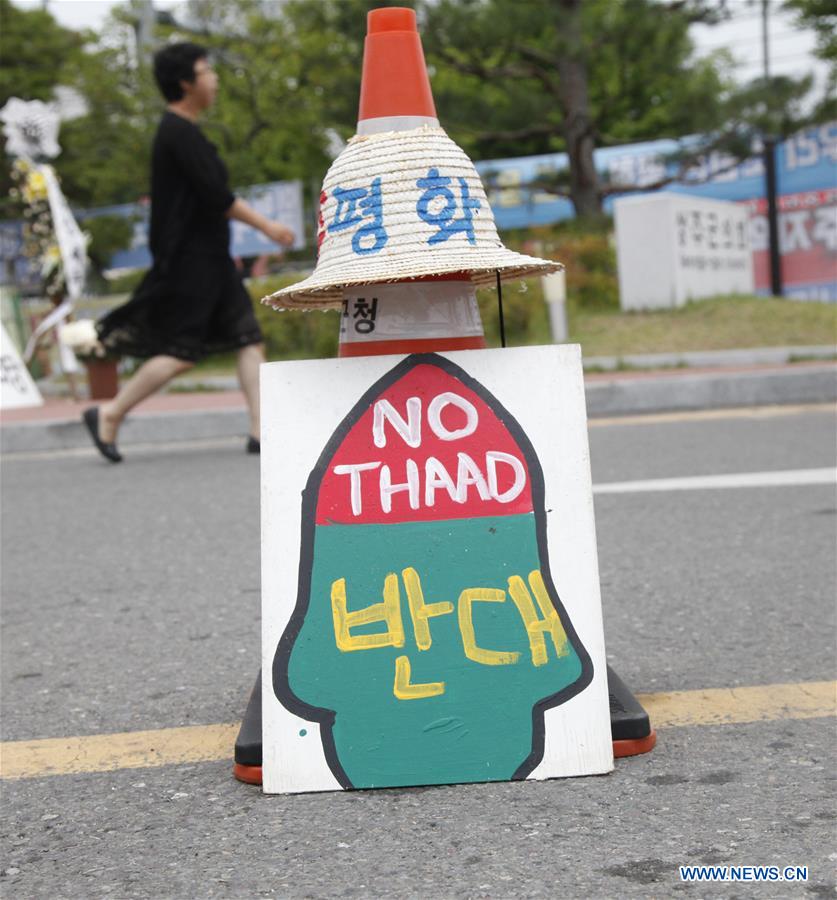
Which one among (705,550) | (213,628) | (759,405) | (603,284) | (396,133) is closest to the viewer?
(396,133)

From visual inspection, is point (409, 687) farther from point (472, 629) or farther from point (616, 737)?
point (616, 737)

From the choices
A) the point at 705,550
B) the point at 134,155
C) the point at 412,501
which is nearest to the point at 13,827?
the point at 412,501

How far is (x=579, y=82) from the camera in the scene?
18375 millimetres

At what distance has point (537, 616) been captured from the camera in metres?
2.15

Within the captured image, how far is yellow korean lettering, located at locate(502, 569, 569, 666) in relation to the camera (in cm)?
215

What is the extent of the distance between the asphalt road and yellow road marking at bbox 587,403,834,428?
266 cm

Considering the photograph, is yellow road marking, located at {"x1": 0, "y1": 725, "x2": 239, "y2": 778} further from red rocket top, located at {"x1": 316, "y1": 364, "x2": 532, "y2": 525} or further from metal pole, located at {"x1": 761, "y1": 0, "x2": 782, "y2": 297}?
metal pole, located at {"x1": 761, "y1": 0, "x2": 782, "y2": 297}

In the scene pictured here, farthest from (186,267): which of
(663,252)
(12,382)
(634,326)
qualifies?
(663,252)

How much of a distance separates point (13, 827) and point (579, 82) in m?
17.6

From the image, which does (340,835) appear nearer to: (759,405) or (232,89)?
(759,405)

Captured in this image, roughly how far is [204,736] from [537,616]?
28.1 inches

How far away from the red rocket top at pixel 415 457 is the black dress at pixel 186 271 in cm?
420

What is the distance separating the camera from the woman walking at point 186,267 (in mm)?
6125

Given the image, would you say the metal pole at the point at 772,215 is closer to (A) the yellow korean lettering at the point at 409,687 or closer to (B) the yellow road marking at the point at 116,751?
(B) the yellow road marking at the point at 116,751
